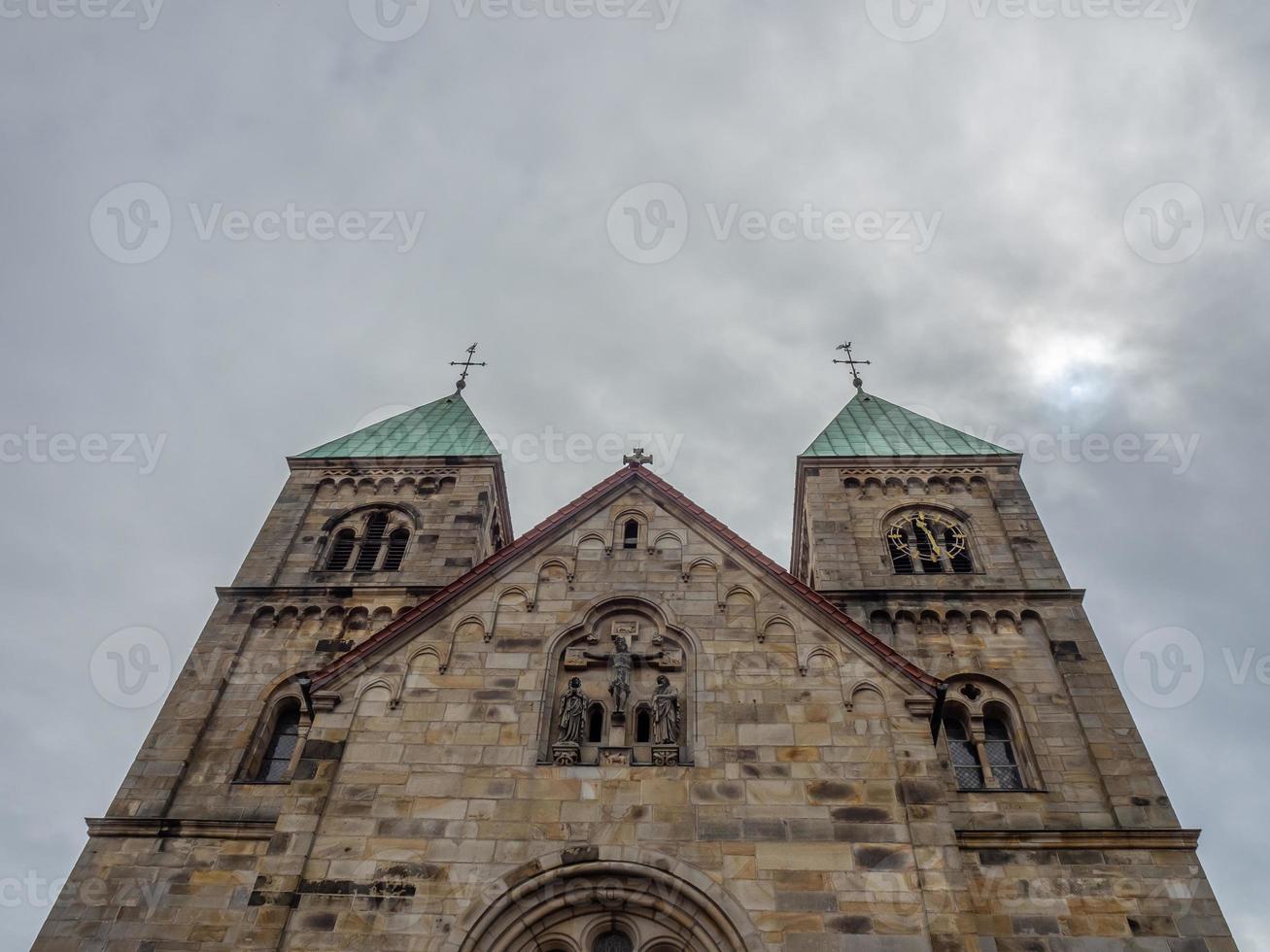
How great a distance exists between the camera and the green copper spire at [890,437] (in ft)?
91.5

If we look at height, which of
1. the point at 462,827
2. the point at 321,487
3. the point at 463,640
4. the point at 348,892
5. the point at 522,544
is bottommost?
the point at 348,892

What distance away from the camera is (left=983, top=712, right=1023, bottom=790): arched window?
61.7ft

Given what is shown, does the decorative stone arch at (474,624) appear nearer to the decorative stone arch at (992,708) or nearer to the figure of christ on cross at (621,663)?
the figure of christ on cross at (621,663)

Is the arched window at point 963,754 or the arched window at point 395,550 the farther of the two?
the arched window at point 395,550

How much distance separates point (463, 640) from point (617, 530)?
3673mm

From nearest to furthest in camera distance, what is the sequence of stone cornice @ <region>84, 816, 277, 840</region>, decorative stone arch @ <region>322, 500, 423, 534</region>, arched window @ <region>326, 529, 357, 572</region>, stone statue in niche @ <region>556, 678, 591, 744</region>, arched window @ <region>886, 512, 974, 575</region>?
1. stone statue in niche @ <region>556, 678, 591, 744</region>
2. stone cornice @ <region>84, 816, 277, 840</region>
3. arched window @ <region>886, 512, 974, 575</region>
4. arched window @ <region>326, 529, 357, 572</region>
5. decorative stone arch @ <region>322, 500, 423, 534</region>

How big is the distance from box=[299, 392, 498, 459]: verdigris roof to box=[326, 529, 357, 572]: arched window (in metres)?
3.18

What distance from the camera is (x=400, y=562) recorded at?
24.8 m

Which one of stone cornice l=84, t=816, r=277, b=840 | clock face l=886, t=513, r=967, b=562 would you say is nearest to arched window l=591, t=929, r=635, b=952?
stone cornice l=84, t=816, r=277, b=840

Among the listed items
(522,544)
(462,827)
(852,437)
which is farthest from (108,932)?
(852,437)

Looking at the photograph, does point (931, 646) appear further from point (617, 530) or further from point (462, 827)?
point (462, 827)

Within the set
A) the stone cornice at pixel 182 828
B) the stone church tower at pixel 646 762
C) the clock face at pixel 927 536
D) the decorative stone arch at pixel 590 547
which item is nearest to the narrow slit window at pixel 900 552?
the clock face at pixel 927 536

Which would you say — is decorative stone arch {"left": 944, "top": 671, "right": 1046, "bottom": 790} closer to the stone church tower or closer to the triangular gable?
the stone church tower

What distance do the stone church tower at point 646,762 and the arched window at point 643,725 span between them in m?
0.06
